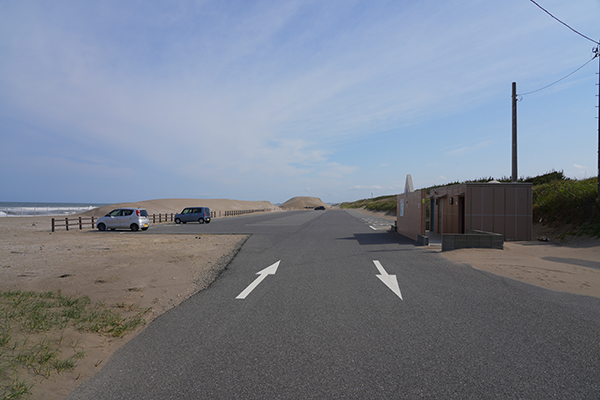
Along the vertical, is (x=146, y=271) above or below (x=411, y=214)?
below

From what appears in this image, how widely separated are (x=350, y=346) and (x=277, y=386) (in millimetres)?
1168

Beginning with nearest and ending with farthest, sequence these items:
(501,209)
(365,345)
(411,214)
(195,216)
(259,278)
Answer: (365,345) < (259,278) < (501,209) < (411,214) < (195,216)

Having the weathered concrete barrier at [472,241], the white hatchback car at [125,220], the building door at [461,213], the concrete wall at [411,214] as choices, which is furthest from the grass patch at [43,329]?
the white hatchback car at [125,220]

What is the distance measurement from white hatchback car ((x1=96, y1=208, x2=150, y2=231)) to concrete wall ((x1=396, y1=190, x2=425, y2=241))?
57.4ft

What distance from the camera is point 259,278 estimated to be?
7789 mm

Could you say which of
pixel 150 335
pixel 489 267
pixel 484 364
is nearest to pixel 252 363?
pixel 150 335

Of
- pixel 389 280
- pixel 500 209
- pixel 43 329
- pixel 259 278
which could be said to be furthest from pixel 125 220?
pixel 500 209

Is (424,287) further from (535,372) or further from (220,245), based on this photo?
(220,245)

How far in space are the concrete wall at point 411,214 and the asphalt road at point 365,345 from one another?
7.79m

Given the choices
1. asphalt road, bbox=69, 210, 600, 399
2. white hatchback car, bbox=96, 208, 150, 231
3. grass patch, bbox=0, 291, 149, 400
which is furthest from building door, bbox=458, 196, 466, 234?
white hatchback car, bbox=96, 208, 150, 231

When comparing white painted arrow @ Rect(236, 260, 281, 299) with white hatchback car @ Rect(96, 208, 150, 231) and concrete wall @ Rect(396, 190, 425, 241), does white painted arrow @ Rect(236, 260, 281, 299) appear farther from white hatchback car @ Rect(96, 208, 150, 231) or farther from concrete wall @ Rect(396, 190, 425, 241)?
white hatchback car @ Rect(96, 208, 150, 231)

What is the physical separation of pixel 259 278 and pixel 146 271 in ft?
10.4

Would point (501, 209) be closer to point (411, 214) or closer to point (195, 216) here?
point (411, 214)

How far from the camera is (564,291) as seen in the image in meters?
6.51
